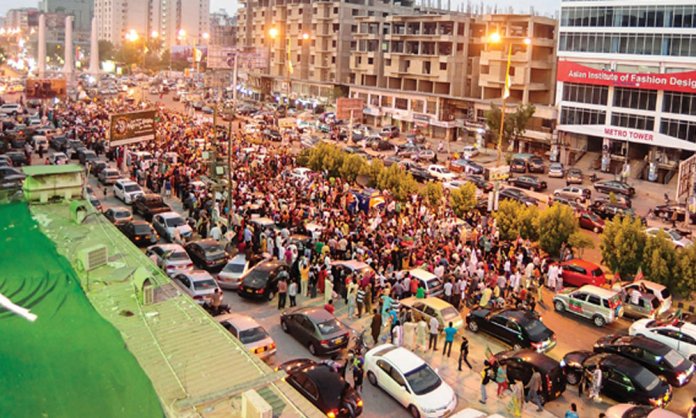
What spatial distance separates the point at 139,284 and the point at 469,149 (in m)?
51.4

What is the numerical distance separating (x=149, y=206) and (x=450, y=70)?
4454cm

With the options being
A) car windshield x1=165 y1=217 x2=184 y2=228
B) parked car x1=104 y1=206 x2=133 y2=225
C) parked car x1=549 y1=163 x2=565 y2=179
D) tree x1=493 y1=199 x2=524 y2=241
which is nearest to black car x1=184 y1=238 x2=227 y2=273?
car windshield x1=165 y1=217 x2=184 y2=228

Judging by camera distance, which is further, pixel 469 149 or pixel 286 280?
pixel 469 149

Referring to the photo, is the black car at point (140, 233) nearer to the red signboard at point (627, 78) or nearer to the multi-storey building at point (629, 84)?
the multi-storey building at point (629, 84)

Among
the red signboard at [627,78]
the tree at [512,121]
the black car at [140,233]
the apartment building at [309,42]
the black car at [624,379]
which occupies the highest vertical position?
the apartment building at [309,42]

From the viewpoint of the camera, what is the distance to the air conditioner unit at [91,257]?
8305 mm

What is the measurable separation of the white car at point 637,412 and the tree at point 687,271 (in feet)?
29.1

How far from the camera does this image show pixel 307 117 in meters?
70.8

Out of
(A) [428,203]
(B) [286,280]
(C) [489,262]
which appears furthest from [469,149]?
(B) [286,280]

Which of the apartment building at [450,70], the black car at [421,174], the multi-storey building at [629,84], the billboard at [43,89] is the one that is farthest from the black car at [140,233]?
the apartment building at [450,70]

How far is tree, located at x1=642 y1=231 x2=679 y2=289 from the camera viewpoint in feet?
73.0

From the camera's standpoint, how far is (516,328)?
1858cm

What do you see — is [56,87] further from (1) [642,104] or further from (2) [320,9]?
(1) [642,104]

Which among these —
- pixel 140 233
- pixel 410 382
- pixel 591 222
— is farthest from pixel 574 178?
pixel 410 382
